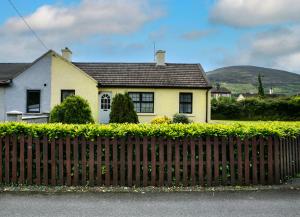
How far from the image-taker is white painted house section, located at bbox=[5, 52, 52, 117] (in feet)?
84.3

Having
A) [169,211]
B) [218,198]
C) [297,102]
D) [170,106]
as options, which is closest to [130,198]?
[169,211]

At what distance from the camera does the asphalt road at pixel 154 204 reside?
6.11 meters

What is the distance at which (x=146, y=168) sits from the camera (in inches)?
319

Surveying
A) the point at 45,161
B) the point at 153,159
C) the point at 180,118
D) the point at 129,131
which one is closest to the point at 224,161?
the point at 153,159

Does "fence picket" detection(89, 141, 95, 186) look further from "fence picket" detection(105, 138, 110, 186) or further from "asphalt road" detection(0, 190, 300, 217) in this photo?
"asphalt road" detection(0, 190, 300, 217)

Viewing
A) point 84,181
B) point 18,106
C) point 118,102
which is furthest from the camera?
point 18,106

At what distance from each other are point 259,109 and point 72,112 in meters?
30.3

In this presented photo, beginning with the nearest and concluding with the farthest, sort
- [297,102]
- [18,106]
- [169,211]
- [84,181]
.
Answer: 1. [169,211]
2. [84,181]
3. [18,106]
4. [297,102]

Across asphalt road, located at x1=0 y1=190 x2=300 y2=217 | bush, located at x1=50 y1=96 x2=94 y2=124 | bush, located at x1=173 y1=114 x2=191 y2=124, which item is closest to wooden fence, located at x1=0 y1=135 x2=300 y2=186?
asphalt road, located at x1=0 y1=190 x2=300 y2=217

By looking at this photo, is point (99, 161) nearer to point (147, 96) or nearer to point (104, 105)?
point (104, 105)

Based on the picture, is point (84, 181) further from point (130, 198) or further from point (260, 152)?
point (260, 152)

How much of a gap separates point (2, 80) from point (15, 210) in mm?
21968

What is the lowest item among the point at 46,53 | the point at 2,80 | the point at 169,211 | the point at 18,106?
the point at 169,211

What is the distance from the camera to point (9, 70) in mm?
30484
